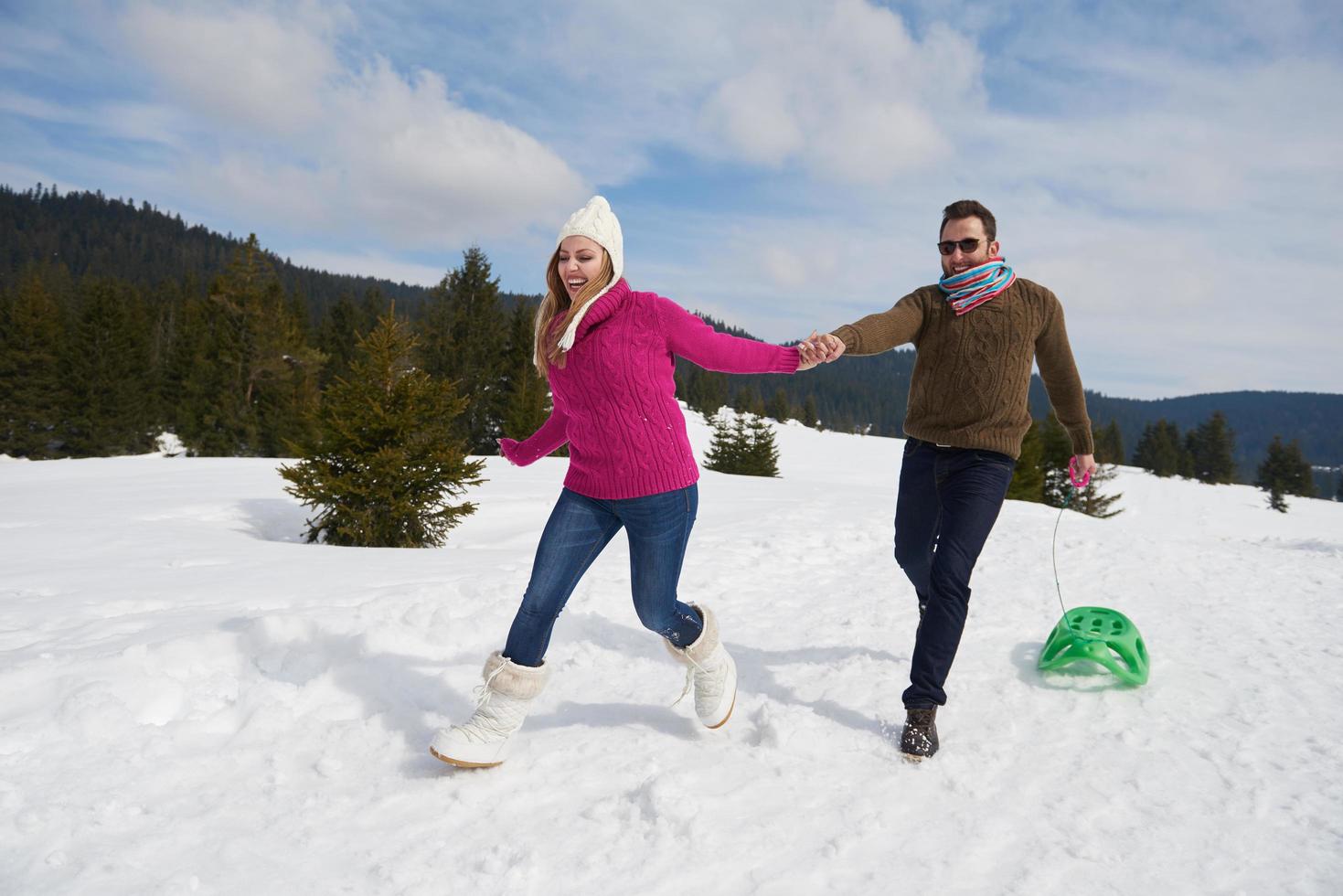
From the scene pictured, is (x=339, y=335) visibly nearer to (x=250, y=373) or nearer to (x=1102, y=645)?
(x=250, y=373)

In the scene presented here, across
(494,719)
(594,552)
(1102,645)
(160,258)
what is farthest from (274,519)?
(160,258)

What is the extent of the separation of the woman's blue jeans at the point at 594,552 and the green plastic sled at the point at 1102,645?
2512 millimetres

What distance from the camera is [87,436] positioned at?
3419 cm

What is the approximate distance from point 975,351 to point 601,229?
185 centimetres

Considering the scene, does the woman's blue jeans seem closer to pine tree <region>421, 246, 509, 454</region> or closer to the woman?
the woman

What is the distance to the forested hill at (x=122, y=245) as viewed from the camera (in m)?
129

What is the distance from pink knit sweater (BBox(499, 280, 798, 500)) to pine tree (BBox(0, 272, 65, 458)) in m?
40.1

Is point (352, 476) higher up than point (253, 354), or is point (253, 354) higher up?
point (253, 354)

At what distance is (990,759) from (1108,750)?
22.5 inches

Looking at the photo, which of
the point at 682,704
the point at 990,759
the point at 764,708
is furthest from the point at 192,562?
the point at 990,759

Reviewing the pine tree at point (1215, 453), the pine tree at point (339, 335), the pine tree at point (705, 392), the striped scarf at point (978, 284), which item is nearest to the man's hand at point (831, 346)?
the striped scarf at point (978, 284)

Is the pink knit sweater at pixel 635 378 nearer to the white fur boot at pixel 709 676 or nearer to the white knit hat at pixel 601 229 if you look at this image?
the white knit hat at pixel 601 229

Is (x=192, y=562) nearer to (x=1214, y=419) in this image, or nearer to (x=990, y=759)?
(x=990, y=759)

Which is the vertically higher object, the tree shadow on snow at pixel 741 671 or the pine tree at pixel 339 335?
the pine tree at pixel 339 335
